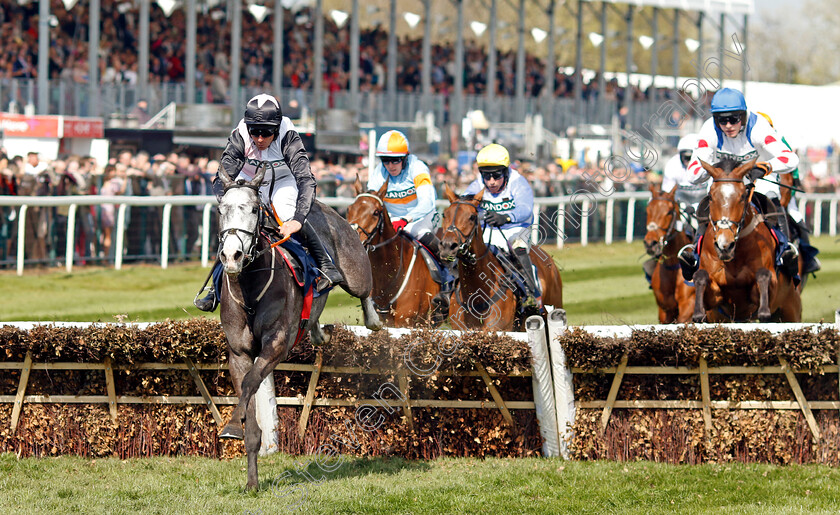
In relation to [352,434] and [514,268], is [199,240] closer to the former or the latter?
[514,268]

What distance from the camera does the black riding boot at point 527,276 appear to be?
8297mm

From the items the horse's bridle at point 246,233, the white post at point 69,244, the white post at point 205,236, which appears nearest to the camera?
the horse's bridle at point 246,233

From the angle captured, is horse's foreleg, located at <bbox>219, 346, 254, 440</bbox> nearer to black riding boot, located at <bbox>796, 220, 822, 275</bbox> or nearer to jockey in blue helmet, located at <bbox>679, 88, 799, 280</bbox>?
jockey in blue helmet, located at <bbox>679, 88, 799, 280</bbox>

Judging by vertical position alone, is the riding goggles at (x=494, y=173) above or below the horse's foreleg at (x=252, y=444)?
above

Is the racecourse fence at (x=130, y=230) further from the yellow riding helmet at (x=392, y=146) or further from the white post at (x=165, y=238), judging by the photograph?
the yellow riding helmet at (x=392, y=146)

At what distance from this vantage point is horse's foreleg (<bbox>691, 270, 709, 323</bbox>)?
779 cm

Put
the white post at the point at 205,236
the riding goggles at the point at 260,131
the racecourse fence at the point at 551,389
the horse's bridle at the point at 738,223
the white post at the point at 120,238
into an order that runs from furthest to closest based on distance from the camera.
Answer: the white post at the point at 205,236 < the white post at the point at 120,238 < the horse's bridle at the point at 738,223 < the racecourse fence at the point at 551,389 < the riding goggles at the point at 260,131

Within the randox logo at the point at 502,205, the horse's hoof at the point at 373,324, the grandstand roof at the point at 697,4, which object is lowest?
the horse's hoof at the point at 373,324

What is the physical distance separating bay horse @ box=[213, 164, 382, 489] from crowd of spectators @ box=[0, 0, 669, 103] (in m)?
15.3

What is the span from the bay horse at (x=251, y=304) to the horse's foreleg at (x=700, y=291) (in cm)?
302

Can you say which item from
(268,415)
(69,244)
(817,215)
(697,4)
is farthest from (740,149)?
(697,4)

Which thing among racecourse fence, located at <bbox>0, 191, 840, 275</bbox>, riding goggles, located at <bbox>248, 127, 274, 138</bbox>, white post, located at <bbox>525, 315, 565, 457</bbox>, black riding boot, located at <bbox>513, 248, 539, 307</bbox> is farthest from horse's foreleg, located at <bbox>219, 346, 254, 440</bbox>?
racecourse fence, located at <bbox>0, 191, 840, 275</bbox>

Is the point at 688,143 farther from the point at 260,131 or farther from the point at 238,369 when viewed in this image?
the point at 238,369

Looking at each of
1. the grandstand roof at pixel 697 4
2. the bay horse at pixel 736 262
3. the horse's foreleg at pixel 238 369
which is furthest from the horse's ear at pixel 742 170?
the grandstand roof at pixel 697 4
